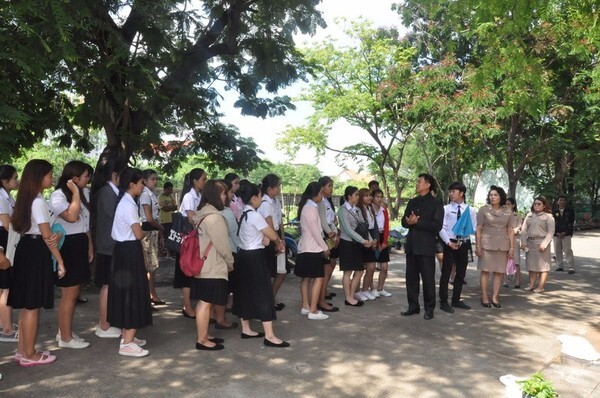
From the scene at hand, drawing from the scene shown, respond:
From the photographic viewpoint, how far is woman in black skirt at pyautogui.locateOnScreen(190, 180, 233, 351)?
4.68 meters

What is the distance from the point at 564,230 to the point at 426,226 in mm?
5595

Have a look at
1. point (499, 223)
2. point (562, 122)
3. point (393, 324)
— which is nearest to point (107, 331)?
point (393, 324)

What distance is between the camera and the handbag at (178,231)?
5.97 m

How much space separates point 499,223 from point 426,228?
4.83 feet

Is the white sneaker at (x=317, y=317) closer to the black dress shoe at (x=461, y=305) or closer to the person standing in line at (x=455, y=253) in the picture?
the person standing in line at (x=455, y=253)

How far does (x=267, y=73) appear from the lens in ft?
29.9

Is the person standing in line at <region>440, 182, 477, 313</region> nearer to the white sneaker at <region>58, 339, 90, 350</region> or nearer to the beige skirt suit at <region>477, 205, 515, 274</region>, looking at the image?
the beige skirt suit at <region>477, 205, 515, 274</region>

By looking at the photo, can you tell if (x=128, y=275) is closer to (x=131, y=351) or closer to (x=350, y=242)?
(x=131, y=351)

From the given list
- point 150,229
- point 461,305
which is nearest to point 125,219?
point 150,229

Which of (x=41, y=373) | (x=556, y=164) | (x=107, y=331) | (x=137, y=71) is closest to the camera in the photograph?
(x=41, y=373)

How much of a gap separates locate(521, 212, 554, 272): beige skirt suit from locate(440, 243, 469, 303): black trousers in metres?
1.99

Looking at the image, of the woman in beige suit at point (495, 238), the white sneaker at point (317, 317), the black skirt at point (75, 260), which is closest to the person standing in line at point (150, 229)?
the black skirt at point (75, 260)

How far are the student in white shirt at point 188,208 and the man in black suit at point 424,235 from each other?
265cm

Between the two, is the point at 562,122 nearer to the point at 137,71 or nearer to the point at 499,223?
the point at 499,223
